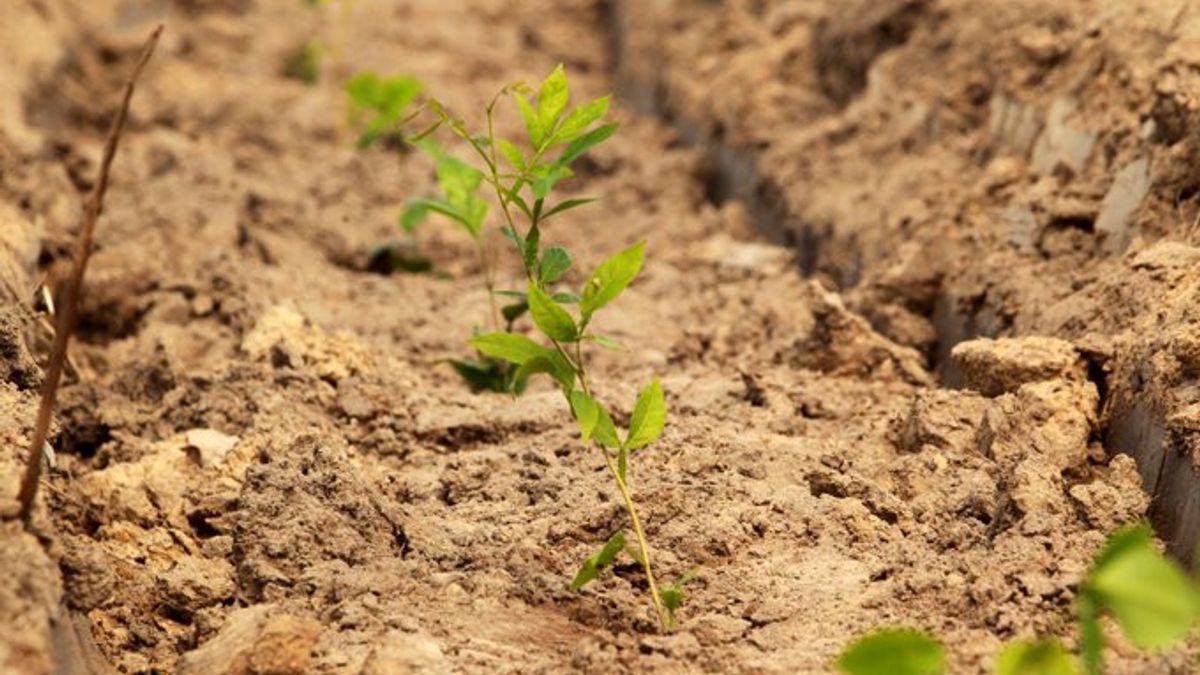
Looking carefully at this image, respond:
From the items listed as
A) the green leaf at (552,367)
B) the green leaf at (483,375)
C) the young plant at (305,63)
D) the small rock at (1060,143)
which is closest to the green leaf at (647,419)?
the green leaf at (552,367)

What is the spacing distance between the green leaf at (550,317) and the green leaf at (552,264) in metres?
0.17

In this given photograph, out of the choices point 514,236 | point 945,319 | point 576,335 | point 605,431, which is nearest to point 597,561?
point 605,431

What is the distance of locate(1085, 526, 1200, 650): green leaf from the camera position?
60.5 inches

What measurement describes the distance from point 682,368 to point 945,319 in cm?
51

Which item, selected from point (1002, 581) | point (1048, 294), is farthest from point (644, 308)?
point (1002, 581)

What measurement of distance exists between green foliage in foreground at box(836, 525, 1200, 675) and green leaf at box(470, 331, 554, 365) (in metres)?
0.68

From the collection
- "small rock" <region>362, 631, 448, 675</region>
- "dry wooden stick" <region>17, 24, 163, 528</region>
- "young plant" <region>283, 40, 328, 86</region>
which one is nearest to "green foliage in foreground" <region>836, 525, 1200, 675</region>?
"small rock" <region>362, 631, 448, 675</region>

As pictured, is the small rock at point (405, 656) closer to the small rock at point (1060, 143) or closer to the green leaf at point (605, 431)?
the green leaf at point (605, 431)

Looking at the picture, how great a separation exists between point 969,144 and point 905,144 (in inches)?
9.1

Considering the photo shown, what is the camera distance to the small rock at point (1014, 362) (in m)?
2.43

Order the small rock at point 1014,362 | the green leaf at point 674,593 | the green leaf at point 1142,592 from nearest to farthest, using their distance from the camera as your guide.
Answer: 1. the green leaf at point 1142,592
2. the green leaf at point 674,593
3. the small rock at point 1014,362

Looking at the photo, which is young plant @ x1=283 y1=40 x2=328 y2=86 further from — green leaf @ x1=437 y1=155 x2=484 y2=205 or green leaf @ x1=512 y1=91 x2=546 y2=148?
green leaf @ x1=512 y1=91 x2=546 y2=148

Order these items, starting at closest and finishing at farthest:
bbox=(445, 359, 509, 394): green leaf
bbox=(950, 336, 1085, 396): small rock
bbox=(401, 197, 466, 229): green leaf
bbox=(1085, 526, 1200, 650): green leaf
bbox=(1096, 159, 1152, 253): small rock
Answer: bbox=(1085, 526, 1200, 650): green leaf
bbox=(950, 336, 1085, 396): small rock
bbox=(1096, 159, 1152, 253): small rock
bbox=(445, 359, 509, 394): green leaf
bbox=(401, 197, 466, 229): green leaf

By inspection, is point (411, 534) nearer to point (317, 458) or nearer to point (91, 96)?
point (317, 458)
